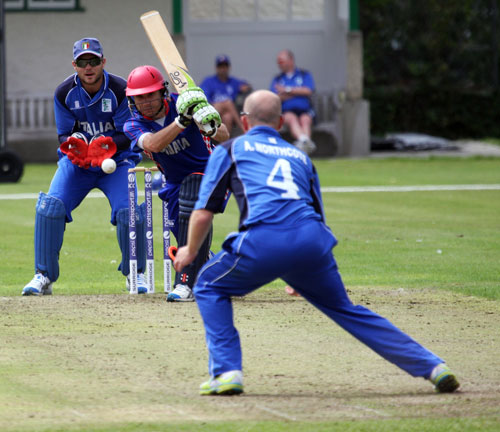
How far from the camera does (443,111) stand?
30.1 m

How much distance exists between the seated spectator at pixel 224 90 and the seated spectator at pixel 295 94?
1.01 meters

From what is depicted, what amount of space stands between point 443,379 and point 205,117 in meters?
2.76

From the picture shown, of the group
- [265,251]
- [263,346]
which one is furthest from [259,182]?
[263,346]

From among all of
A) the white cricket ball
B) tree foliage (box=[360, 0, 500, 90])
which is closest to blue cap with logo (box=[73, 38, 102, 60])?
the white cricket ball

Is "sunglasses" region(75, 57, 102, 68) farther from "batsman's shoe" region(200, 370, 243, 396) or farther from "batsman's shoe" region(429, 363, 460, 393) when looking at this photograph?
"batsman's shoe" region(429, 363, 460, 393)

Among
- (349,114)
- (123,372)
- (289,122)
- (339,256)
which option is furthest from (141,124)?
(349,114)

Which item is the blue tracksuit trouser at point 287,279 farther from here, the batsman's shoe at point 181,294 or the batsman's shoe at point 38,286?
the batsman's shoe at point 38,286

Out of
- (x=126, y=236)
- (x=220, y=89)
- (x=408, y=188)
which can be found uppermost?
(x=220, y=89)

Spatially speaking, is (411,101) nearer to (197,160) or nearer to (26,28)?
(26,28)

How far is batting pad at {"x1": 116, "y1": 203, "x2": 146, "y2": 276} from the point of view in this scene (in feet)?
29.3

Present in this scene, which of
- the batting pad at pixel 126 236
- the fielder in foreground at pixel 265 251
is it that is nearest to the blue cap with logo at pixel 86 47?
the batting pad at pixel 126 236

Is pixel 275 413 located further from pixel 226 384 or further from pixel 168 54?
pixel 168 54

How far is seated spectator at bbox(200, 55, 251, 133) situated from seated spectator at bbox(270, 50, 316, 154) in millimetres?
1012

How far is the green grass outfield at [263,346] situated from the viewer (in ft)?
17.0
